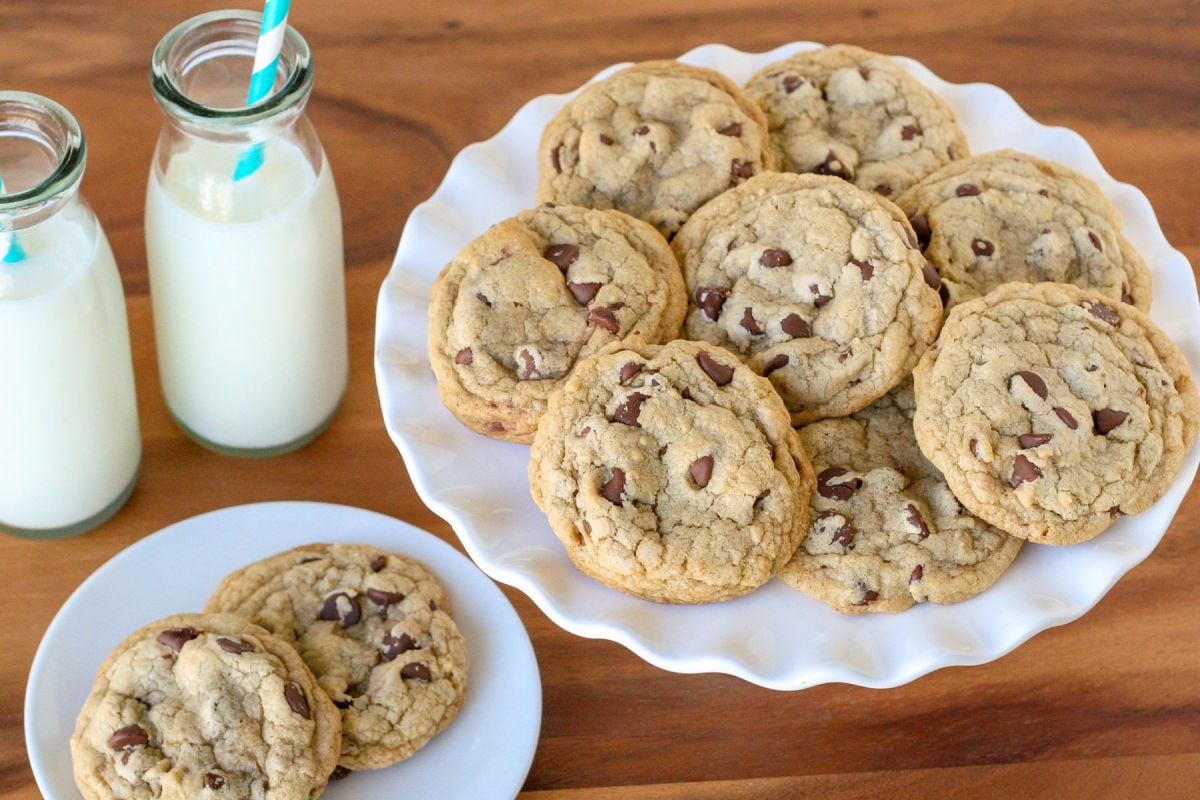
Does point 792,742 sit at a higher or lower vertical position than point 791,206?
lower

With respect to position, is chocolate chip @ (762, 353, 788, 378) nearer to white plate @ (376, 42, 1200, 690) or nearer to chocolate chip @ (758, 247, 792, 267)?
chocolate chip @ (758, 247, 792, 267)

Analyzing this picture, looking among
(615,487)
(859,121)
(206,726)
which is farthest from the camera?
(859,121)

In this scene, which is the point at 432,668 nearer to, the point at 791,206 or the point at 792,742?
the point at 792,742

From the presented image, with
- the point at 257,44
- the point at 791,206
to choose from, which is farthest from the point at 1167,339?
the point at 257,44

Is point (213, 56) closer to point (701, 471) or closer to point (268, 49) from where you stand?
point (268, 49)

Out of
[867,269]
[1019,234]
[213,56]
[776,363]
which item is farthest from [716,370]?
[213,56]

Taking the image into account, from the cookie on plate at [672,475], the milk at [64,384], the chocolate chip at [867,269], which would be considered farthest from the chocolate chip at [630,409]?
the milk at [64,384]
